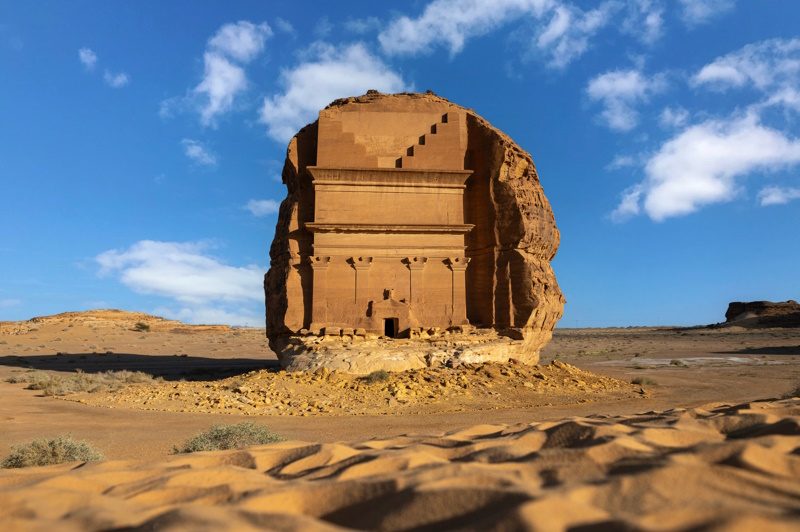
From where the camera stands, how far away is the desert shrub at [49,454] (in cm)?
596

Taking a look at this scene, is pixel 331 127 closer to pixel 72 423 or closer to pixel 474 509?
pixel 72 423

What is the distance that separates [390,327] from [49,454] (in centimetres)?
1149

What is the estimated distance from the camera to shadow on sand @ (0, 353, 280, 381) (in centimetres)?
2195

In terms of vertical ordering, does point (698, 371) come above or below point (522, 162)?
below

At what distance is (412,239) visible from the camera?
1717 cm

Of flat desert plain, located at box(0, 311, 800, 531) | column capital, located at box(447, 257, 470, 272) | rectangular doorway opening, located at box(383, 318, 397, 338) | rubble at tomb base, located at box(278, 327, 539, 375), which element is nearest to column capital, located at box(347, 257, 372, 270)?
rectangular doorway opening, located at box(383, 318, 397, 338)

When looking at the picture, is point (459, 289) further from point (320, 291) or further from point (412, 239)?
point (320, 291)

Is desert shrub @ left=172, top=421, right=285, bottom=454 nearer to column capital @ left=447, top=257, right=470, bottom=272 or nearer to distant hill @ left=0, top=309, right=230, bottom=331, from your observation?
column capital @ left=447, top=257, right=470, bottom=272

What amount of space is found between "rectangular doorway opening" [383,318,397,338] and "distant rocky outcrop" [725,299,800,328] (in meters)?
69.4

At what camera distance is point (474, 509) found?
91.2 inches

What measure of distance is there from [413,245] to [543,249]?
4.87m

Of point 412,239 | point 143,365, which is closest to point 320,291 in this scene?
point 412,239

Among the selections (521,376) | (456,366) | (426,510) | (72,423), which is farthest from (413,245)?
(426,510)

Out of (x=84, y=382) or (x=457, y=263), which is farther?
(x=457, y=263)
